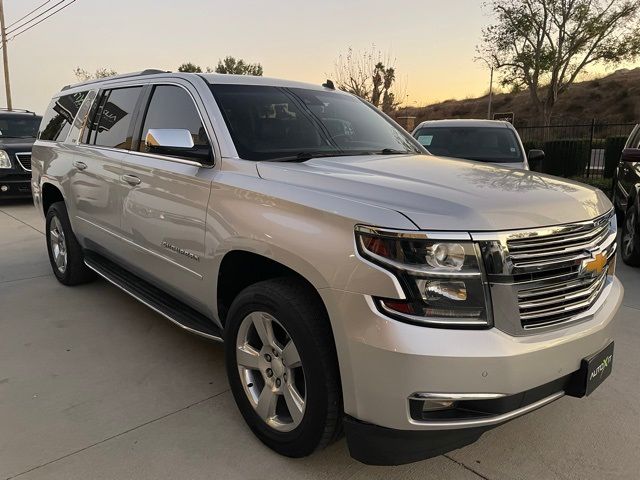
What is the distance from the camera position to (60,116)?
17.4 ft

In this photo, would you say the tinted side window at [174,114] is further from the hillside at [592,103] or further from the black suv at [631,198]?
the hillside at [592,103]

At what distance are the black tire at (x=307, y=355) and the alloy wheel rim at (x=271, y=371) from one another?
0.05 meters

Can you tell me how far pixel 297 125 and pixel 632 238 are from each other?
459 cm

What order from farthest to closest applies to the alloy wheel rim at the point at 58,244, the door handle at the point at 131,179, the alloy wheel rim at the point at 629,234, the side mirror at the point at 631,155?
the alloy wheel rim at the point at 629,234 → the side mirror at the point at 631,155 → the alloy wheel rim at the point at 58,244 → the door handle at the point at 131,179

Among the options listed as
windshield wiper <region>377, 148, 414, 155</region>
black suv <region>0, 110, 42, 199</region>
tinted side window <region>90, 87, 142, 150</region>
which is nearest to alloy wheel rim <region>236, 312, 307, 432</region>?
windshield wiper <region>377, 148, 414, 155</region>

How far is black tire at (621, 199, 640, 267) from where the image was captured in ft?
19.3

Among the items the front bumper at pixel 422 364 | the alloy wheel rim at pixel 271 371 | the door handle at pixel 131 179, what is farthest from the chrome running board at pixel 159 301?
the front bumper at pixel 422 364

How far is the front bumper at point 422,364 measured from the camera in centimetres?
189

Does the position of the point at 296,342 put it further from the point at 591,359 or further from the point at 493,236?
the point at 591,359

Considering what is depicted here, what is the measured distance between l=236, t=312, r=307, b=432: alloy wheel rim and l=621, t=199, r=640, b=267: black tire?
4.99m

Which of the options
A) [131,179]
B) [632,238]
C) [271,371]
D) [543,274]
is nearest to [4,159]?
[131,179]

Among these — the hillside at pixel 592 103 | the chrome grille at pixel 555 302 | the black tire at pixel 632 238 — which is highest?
the hillside at pixel 592 103

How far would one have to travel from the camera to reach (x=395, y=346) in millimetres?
1895

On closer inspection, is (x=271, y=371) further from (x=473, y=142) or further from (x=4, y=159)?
(x=4, y=159)
